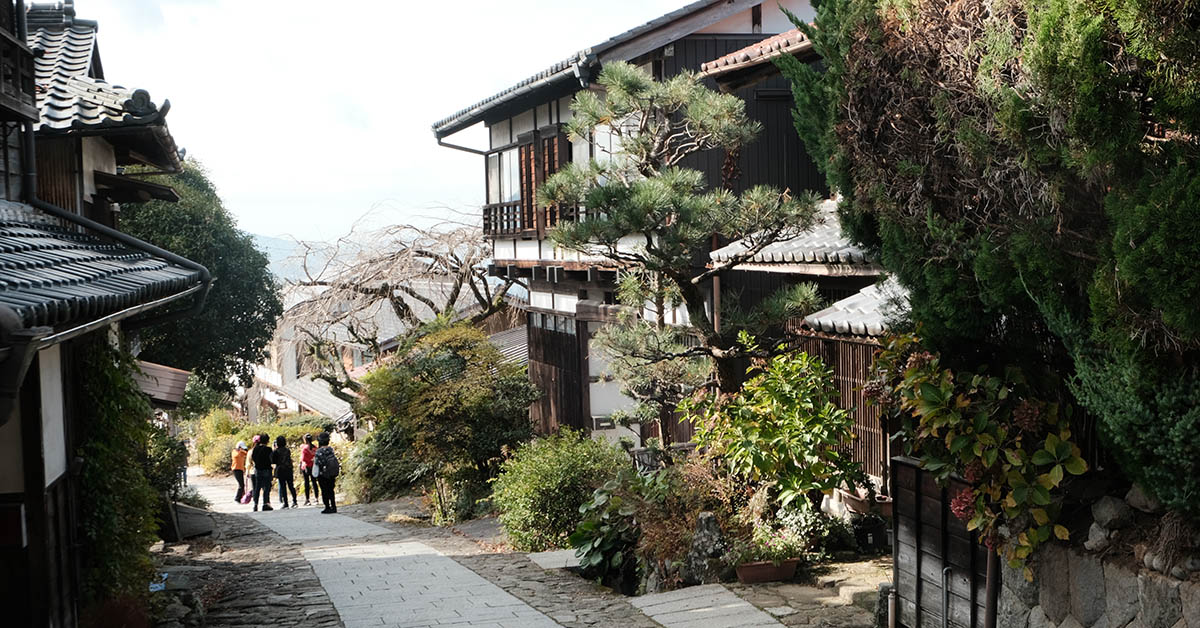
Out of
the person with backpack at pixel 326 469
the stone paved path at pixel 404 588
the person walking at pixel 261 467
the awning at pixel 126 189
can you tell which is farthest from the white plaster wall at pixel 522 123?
the person walking at pixel 261 467

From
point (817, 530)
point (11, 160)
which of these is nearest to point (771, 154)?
point (817, 530)

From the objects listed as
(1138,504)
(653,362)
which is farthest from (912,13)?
(653,362)

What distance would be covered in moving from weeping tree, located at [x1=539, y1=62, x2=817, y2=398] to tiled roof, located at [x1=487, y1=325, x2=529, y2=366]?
13.1 meters

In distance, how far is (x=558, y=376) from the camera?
74.4ft

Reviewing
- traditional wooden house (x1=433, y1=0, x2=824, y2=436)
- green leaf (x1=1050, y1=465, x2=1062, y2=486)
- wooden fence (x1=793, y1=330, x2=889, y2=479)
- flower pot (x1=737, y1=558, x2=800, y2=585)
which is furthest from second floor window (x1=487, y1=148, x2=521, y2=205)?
green leaf (x1=1050, y1=465, x2=1062, y2=486)

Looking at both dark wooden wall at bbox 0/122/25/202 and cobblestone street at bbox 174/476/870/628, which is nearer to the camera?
dark wooden wall at bbox 0/122/25/202

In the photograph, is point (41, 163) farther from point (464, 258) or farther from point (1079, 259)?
point (464, 258)

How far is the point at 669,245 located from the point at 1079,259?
672cm

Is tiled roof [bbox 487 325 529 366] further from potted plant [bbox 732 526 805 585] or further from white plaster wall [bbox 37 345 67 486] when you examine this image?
white plaster wall [bbox 37 345 67 486]

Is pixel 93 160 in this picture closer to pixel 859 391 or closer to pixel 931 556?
pixel 859 391

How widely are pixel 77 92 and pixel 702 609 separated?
26.8 feet

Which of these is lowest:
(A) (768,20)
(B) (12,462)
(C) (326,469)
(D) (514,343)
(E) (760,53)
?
(C) (326,469)

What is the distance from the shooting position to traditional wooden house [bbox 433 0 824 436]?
1596cm

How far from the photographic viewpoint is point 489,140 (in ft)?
81.9
